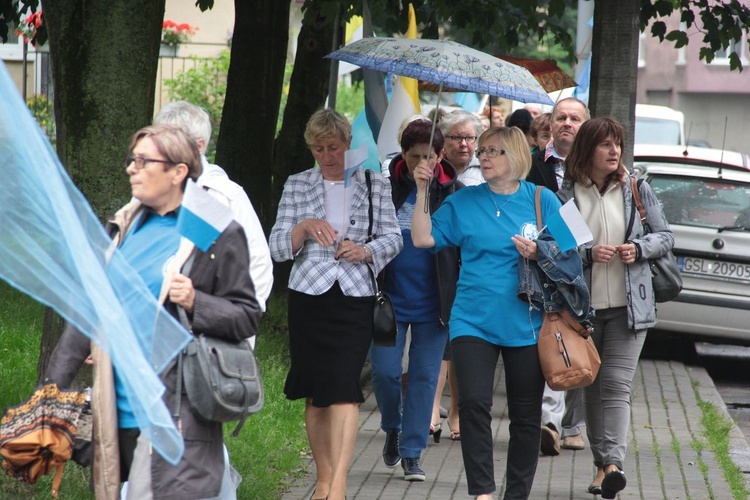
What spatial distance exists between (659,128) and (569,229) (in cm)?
1810

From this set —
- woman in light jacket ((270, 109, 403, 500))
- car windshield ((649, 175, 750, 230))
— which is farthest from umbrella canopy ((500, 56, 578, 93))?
woman in light jacket ((270, 109, 403, 500))

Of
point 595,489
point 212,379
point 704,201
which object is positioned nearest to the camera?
point 212,379

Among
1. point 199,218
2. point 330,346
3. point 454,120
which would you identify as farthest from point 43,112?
point 199,218

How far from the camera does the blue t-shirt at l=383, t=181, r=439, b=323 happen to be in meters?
6.68

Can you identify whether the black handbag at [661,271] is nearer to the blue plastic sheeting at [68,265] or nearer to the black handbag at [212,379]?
the black handbag at [212,379]

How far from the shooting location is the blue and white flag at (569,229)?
18.4 ft

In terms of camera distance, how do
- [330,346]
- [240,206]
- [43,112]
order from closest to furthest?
[240,206] → [330,346] → [43,112]

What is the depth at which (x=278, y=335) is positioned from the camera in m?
10.3

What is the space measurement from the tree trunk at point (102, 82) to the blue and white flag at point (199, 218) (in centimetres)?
214

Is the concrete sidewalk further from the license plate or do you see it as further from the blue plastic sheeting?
the blue plastic sheeting

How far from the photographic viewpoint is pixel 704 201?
441 inches

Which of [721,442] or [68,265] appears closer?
[68,265]

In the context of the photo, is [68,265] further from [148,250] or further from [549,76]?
[549,76]

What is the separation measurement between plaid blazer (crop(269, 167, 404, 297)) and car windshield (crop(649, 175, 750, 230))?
5536 mm
